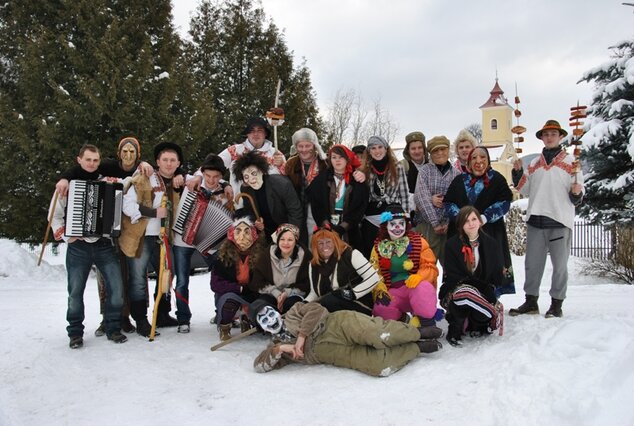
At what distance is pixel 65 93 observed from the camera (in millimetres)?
11766

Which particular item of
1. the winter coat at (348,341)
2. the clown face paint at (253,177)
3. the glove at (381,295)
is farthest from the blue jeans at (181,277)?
the glove at (381,295)

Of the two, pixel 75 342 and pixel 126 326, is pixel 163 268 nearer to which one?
pixel 126 326

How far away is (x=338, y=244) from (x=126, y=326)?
279 centimetres

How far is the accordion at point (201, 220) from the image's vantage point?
→ 550 centimetres

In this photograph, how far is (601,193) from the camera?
44.3 feet

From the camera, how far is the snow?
3.31m

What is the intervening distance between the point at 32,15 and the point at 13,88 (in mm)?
2093

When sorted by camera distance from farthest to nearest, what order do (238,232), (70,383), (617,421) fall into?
(238,232), (70,383), (617,421)

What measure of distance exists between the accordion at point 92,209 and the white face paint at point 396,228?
2924mm

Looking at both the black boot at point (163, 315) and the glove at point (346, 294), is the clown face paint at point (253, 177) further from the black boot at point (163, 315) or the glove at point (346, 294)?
the black boot at point (163, 315)

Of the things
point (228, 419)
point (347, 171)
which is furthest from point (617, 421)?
point (347, 171)

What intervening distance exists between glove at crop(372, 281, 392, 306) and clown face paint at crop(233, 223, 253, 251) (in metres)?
1.49

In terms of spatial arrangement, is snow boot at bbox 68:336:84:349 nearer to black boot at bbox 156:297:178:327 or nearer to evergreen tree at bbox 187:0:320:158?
black boot at bbox 156:297:178:327

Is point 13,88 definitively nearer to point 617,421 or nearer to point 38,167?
point 38,167
